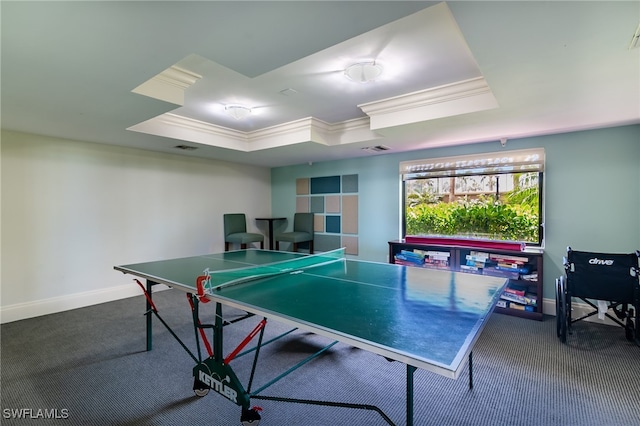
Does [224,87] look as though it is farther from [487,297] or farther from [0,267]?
[0,267]

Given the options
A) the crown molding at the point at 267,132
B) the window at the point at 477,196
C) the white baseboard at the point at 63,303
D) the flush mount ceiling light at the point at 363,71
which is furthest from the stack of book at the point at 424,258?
the white baseboard at the point at 63,303

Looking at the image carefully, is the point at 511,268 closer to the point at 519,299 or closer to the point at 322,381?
the point at 519,299

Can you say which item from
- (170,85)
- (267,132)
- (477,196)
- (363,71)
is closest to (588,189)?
(477,196)

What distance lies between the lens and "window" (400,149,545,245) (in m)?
3.95

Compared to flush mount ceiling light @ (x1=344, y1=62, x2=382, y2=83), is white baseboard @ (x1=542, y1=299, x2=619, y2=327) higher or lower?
lower

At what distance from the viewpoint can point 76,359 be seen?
2678 mm

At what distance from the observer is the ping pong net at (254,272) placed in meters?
1.96

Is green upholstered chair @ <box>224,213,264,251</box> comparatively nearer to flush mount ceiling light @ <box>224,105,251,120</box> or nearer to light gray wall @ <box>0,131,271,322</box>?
light gray wall @ <box>0,131,271,322</box>

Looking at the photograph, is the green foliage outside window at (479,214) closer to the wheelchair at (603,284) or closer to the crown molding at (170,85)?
the wheelchair at (603,284)

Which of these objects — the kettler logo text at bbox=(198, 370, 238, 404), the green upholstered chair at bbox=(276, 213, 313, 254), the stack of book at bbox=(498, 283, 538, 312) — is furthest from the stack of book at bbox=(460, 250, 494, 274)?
the kettler logo text at bbox=(198, 370, 238, 404)

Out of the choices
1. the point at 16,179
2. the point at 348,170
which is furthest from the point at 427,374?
the point at 16,179

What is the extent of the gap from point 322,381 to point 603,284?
2.84 meters

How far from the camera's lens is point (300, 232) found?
600 centimetres

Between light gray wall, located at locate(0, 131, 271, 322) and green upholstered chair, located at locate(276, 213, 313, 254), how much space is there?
1.45 meters
